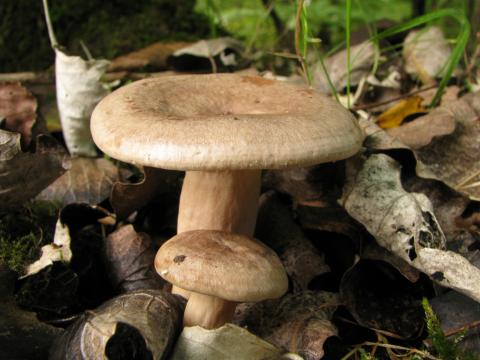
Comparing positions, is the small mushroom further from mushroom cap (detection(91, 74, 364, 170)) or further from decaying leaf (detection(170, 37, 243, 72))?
decaying leaf (detection(170, 37, 243, 72))

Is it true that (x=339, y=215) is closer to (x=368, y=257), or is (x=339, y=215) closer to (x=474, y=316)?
(x=368, y=257)

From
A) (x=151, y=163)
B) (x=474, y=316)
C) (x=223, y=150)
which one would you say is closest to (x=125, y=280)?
(x=151, y=163)

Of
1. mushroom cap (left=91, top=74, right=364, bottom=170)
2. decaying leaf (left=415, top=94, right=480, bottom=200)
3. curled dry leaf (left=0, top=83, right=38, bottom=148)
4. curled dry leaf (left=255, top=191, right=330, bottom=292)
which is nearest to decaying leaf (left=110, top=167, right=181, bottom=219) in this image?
mushroom cap (left=91, top=74, right=364, bottom=170)

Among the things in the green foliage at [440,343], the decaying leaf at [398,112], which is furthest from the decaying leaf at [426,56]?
the green foliage at [440,343]

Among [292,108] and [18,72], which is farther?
[18,72]

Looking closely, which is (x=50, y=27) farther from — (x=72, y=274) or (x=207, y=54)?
(x=72, y=274)

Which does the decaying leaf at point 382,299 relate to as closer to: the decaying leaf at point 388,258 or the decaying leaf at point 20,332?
the decaying leaf at point 388,258

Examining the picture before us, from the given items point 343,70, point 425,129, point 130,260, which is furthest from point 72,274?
point 343,70

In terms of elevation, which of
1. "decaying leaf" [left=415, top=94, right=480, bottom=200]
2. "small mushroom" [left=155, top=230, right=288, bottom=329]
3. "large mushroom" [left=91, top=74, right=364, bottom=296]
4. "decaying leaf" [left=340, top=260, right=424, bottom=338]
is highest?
"large mushroom" [left=91, top=74, right=364, bottom=296]
